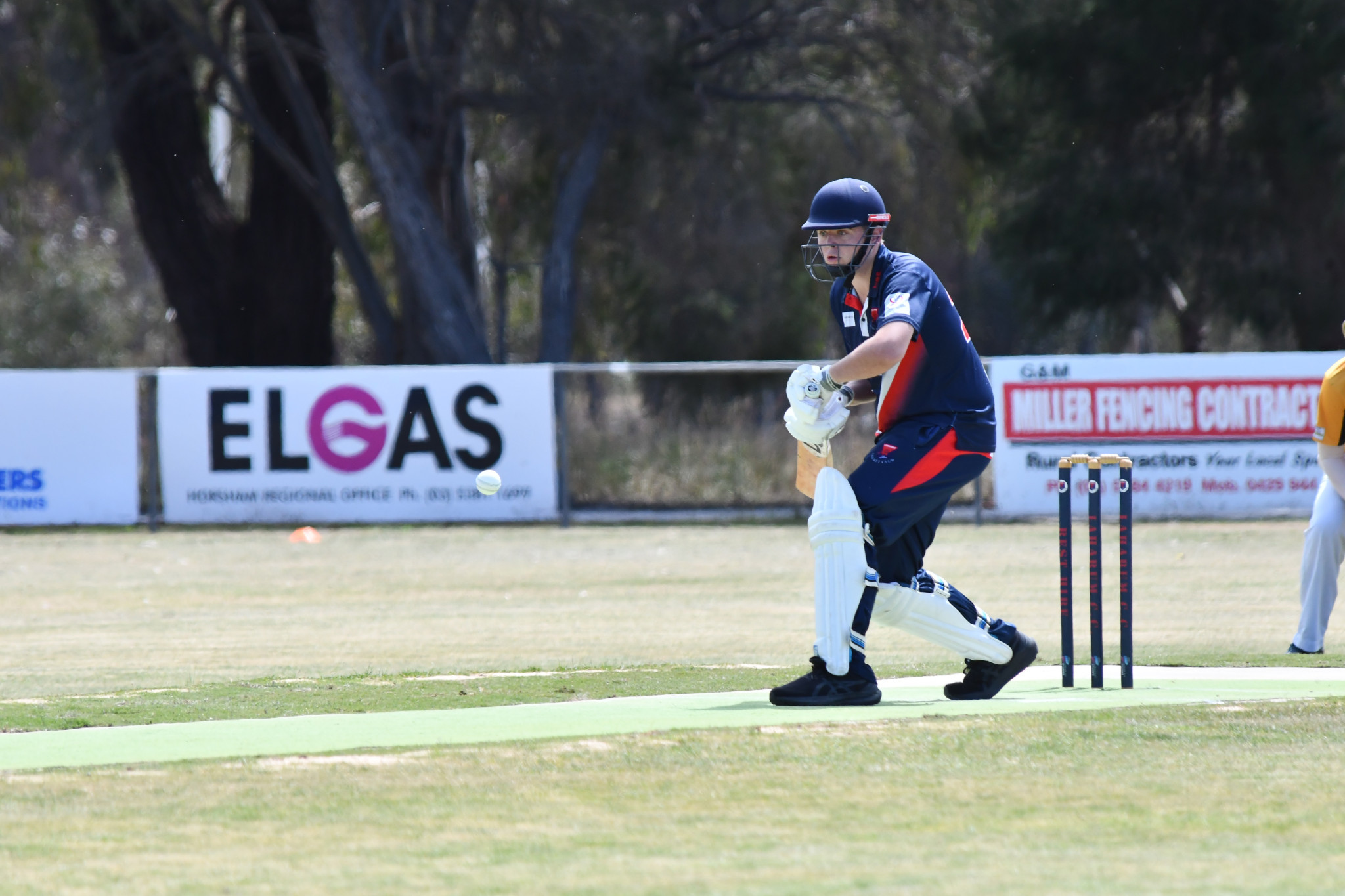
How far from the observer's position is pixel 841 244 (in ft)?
21.7

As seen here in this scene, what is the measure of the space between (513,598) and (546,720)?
7.05m

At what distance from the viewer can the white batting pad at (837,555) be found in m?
6.35

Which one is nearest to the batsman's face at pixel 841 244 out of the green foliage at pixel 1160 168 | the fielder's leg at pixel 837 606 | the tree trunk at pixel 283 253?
the fielder's leg at pixel 837 606

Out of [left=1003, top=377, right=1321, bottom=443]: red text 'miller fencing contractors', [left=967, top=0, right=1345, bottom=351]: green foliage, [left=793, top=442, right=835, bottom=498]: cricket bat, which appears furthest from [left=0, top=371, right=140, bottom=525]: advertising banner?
[left=793, top=442, right=835, bottom=498]: cricket bat

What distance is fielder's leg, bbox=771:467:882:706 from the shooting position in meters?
6.36

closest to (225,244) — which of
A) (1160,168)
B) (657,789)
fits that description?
(1160,168)

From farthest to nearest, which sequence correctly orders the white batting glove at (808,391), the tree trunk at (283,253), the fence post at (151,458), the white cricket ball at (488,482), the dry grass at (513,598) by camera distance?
the tree trunk at (283,253)
the fence post at (151,458)
the white cricket ball at (488,482)
the dry grass at (513,598)
the white batting glove at (808,391)

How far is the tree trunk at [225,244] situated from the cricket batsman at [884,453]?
2178 cm

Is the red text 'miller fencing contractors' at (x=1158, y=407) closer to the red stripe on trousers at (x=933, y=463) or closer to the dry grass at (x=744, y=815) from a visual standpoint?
the red stripe on trousers at (x=933, y=463)

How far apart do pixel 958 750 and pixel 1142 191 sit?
21.8 m

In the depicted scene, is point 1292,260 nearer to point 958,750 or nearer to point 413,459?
Answer: point 413,459

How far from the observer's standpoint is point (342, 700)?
722 centimetres

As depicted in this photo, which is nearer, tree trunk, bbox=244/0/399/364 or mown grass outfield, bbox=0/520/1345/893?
mown grass outfield, bbox=0/520/1345/893

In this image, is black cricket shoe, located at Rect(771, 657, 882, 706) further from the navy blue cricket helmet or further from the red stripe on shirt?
the navy blue cricket helmet
